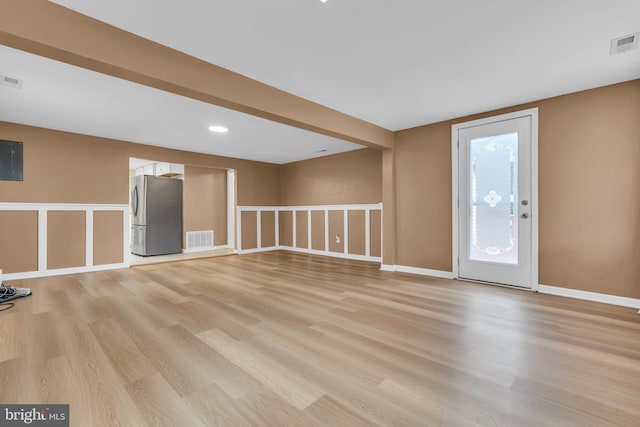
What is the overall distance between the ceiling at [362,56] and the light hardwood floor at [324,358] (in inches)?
88.0

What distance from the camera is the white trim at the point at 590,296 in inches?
110

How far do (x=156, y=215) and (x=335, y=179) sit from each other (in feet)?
13.6

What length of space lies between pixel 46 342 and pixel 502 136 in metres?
4.96

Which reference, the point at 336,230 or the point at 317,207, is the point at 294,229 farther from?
the point at 336,230

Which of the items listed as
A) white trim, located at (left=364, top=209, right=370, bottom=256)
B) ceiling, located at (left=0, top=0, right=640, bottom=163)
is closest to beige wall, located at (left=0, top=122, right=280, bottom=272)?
ceiling, located at (left=0, top=0, right=640, bottom=163)

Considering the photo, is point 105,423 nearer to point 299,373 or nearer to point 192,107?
point 299,373

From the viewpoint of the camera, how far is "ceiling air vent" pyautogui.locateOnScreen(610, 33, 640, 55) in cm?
211

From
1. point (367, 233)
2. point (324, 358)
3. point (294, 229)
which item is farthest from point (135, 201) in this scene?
point (324, 358)

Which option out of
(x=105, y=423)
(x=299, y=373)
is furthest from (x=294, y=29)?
(x=105, y=423)

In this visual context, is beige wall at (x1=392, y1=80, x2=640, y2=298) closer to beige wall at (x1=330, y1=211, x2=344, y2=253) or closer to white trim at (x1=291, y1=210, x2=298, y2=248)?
beige wall at (x1=330, y1=211, x2=344, y2=253)

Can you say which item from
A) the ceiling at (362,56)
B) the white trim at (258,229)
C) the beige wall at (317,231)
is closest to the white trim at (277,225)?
the white trim at (258,229)

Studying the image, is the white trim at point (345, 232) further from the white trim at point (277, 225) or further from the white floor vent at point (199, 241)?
the white floor vent at point (199, 241)

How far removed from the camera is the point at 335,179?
245 inches

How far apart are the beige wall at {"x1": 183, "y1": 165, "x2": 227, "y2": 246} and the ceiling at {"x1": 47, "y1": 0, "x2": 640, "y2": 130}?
493 centimetres
